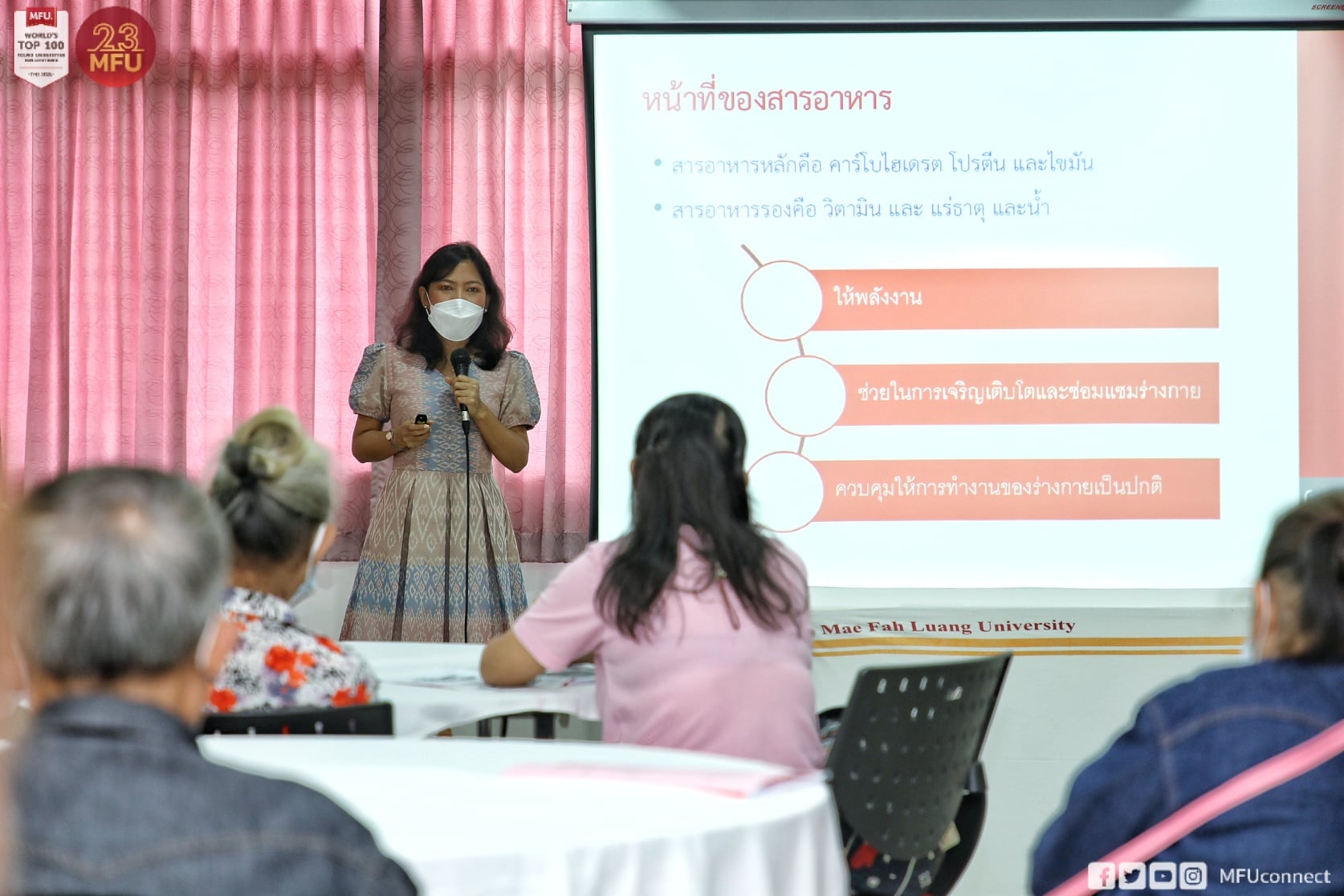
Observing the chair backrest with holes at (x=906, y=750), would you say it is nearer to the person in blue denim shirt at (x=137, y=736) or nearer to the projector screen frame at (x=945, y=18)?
the person in blue denim shirt at (x=137, y=736)

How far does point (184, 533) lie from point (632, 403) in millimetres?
3277

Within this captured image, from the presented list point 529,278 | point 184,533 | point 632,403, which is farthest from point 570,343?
point 184,533

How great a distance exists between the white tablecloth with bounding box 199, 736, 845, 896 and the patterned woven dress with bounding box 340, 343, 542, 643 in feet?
6.23

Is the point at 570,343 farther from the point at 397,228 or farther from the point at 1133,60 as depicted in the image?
the point at 1133,60

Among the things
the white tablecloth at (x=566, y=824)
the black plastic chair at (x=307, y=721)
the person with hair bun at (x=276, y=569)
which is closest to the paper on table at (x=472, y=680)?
the person with hair bun at (x=276, y=569)

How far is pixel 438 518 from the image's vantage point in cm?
375

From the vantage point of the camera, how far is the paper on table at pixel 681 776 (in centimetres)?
158

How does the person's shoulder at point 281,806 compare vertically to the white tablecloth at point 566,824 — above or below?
above

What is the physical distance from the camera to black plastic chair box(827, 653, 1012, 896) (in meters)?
2.12

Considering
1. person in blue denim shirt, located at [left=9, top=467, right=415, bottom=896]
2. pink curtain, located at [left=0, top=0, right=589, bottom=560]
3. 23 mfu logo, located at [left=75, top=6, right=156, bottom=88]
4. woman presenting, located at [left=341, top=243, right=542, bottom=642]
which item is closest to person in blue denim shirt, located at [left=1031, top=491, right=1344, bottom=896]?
person in blue denim shirt, located at [left=9, top=467, right=415, bottom=896]

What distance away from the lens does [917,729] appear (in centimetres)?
217

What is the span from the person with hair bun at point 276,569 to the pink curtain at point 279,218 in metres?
2.81

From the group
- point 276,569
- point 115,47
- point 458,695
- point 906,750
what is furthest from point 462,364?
point 115,47

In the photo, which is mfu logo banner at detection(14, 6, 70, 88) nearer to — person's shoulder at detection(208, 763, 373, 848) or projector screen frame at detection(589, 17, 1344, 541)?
projector screen frame at detection(589, 17, 1344, 541)
